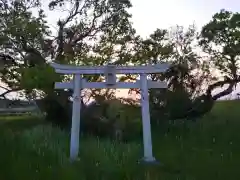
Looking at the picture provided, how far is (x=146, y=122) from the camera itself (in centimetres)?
645

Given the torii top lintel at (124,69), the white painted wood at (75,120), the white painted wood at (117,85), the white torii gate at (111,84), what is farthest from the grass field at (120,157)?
the torii top lintel at (124,69)

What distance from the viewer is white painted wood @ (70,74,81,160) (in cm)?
621

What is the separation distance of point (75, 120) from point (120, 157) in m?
1.12

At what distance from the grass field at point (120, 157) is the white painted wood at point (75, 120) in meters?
0.17

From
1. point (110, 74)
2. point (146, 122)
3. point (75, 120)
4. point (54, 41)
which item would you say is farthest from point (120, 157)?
point (54, 41)

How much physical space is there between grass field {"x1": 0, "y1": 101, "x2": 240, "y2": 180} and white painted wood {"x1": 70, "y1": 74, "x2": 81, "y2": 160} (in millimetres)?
166

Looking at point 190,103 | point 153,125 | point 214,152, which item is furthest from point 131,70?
point 190,103

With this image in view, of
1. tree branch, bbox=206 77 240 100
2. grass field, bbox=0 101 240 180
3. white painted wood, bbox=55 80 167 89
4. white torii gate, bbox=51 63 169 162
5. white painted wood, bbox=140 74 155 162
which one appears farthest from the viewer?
tree branch, bbox=206 77 240 100

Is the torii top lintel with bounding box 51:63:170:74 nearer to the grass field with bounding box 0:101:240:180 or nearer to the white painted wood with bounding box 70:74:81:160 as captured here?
the white painted wood with bounding box 70:74:81:160

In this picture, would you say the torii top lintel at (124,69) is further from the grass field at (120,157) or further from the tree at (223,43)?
the tree at (223,43)

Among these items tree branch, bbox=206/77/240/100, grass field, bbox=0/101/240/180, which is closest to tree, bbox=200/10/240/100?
tree branch, bbox=206/77/240/100

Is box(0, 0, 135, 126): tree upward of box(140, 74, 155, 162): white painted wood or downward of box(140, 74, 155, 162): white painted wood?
upward

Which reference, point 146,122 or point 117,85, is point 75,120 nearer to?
point 117,85

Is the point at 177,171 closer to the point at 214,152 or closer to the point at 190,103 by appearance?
the point at 214,152
